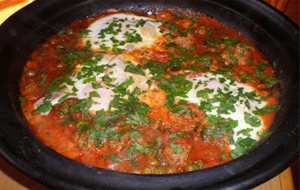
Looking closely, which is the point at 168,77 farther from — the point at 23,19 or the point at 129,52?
the point at 23,19

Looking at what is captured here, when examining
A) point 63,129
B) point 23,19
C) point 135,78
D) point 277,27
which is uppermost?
point 277,27

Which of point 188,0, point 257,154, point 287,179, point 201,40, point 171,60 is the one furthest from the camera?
point 188,0

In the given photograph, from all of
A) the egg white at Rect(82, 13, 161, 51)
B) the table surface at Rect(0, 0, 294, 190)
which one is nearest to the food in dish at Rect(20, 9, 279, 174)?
the egg white at Rect(82, 13, 161, 51)

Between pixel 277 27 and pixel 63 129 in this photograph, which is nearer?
pixel 63 129

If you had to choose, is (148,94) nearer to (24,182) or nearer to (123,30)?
(123,30)

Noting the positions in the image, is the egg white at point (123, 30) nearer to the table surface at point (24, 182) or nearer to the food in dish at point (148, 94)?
the food in dish at point (148, 94)

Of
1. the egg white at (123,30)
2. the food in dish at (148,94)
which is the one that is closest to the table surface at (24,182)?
the food in dish at (148,94)

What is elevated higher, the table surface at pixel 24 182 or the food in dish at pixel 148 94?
the food in dish at pixel 148 94

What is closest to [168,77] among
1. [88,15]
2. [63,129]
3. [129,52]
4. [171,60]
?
[171,60]
